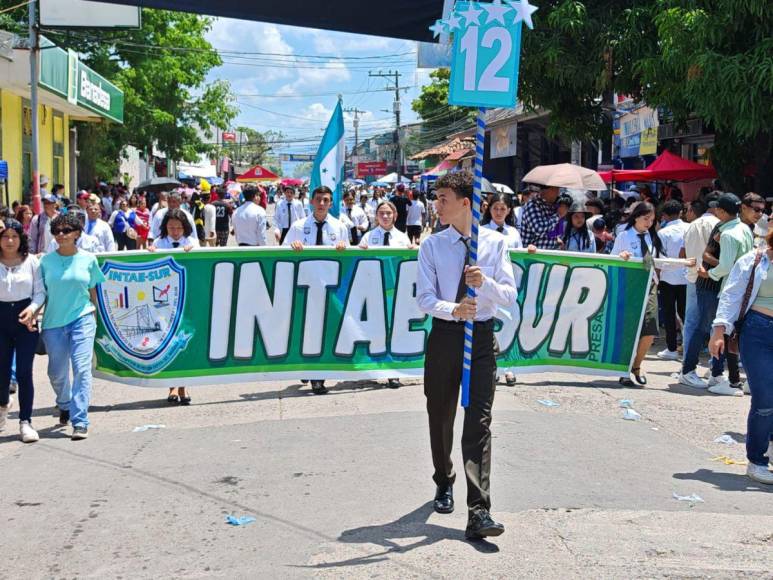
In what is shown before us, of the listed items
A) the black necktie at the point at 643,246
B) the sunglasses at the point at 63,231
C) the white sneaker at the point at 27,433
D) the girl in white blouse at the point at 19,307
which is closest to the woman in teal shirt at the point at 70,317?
the sunglasses at the point at 63,231

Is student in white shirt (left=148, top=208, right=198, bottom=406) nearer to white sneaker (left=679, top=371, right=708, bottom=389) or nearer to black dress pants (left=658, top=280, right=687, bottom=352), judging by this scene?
white sneaker (left=679, top=371, right=708, bottom=389)

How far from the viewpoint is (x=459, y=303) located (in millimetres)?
5113

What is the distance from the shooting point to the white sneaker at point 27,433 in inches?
297

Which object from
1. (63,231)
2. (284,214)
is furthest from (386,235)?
(284,214)

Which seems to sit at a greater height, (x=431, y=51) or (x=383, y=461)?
(x=431, y=51)

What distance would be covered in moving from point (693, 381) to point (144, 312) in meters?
5.65

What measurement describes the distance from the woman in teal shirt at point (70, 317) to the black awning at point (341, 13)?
245 cm

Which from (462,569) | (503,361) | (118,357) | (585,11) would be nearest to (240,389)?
(118,357)

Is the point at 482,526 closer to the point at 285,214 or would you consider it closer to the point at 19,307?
the point at 19,307

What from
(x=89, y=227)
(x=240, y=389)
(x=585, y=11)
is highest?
(x=585, y=11)

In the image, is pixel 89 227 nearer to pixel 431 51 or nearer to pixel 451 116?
pixel 431 51

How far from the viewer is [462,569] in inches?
185

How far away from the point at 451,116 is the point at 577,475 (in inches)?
2311

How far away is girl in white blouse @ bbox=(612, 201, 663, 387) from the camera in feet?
31.8
